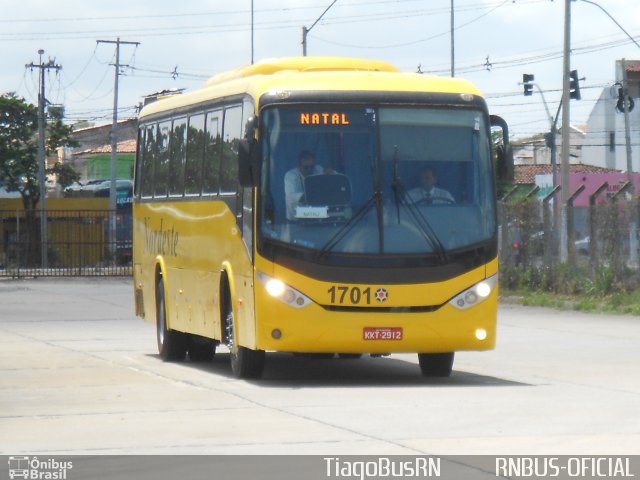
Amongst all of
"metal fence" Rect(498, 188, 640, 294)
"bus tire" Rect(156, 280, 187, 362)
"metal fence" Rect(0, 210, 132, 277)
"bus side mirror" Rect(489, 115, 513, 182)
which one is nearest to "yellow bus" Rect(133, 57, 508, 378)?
"bus side mirror" Rect(489, 115, 513, 182)

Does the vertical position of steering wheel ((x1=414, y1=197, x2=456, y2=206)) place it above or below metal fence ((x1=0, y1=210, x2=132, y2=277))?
above

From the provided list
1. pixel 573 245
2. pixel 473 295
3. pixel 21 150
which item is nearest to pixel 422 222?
pixel 473 295

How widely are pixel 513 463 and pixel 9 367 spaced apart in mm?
9823

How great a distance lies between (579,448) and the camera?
10.3 m

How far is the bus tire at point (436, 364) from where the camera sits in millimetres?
16547

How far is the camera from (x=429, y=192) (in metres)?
15.7

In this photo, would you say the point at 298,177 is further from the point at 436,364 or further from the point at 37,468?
the point at 37,468

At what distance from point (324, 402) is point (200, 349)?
664 centimetres

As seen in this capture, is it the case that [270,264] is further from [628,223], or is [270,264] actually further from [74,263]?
[74,263]

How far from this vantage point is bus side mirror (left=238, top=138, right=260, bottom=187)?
15422mm

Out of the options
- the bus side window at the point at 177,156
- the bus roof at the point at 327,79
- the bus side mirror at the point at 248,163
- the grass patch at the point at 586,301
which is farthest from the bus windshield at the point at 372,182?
the grass patch at the point at 586,301

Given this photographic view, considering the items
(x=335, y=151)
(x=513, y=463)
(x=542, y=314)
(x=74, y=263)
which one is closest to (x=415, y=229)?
(x=335, y=151)

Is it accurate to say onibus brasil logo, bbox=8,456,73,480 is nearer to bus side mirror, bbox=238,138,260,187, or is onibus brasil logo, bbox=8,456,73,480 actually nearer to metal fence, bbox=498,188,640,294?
bus side mirror, bbox=238,138,260,187

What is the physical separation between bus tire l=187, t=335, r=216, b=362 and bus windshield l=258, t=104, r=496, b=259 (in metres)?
4.89
